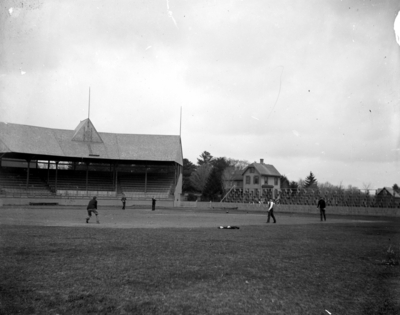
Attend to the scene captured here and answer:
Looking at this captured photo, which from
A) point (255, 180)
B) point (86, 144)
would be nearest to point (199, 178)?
point (255, 180)

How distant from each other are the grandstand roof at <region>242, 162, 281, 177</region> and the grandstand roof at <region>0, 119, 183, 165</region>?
28.5 meters

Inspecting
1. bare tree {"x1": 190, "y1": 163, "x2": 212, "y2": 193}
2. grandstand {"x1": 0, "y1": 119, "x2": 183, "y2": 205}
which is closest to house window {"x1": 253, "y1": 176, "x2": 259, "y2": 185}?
bare tree {"x1": 190, "y1": 163, "x2": 212, "y2": 193}

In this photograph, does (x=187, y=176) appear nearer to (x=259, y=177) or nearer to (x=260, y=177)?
(x=259, y=177)

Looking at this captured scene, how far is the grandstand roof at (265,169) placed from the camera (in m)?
90.4

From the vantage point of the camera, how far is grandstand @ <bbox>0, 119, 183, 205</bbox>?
2142 inches

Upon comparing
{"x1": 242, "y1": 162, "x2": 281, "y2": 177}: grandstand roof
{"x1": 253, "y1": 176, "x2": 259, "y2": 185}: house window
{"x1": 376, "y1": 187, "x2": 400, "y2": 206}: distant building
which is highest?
{"x1": 242, "y1": 162, "x2": 281, "y2": 177}: grandstand roof

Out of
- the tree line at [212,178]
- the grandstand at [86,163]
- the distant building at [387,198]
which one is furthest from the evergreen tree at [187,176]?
the distant building at [387,198]

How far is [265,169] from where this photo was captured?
302ft

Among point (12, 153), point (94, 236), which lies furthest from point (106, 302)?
point (12, 153)

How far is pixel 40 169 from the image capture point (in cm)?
5941

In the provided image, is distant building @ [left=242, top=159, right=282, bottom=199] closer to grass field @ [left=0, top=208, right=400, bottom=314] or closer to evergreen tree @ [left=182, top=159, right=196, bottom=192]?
evergreen tree @ [left=182, top=159, right=196, bottom=192]

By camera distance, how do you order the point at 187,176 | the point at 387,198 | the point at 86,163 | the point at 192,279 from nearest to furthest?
1. the point at 192,279
2. the point at 387,198
3. the point at 86,163
4. the point at 187,176

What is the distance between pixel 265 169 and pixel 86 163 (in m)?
44.6

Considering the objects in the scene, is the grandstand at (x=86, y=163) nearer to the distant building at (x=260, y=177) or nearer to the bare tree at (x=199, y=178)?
the distant building at (x=260, y=177)
